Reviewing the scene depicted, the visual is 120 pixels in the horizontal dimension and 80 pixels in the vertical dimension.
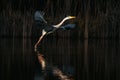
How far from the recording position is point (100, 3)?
26.7 m

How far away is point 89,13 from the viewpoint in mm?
26172

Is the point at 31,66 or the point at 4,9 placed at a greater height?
the point at 4,9

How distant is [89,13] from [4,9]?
451 centimetres

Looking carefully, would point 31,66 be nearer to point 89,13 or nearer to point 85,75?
point 85,75

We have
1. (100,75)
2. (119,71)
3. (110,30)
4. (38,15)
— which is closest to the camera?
(100,75)

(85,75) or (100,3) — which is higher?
(100,3)

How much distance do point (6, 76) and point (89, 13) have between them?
18104 mm

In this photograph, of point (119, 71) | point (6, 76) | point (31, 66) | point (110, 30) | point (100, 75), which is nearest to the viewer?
point (6, 76)

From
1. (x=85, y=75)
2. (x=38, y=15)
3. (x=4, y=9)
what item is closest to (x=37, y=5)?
(x=4, y=9)

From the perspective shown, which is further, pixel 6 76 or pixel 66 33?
pixel 66 33

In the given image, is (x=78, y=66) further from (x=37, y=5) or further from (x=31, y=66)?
(x=37, y=5)

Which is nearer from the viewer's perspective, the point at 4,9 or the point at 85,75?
the point at 85,75

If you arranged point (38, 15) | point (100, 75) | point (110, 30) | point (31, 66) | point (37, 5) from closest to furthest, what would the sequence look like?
1. point (100, 75)
2. point (31, 66)
3. point (38, 15)
4. point (110, 30)
5. point (37, 5)

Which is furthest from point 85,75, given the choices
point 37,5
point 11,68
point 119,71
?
point 37,5
